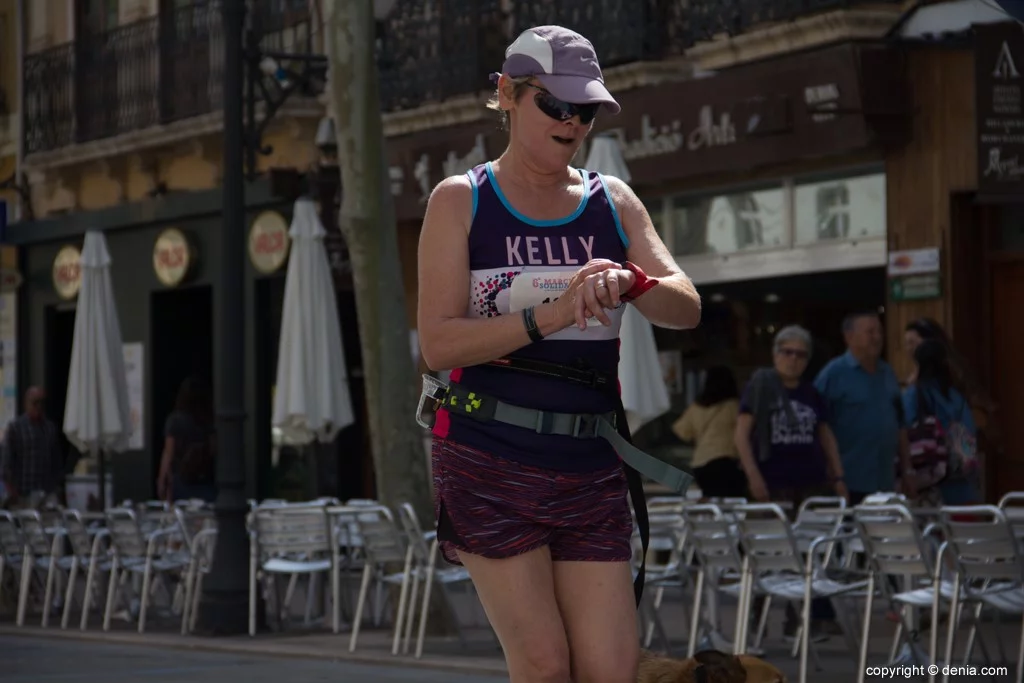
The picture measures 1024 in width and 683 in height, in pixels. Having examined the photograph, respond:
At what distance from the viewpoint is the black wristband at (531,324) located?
169 inches

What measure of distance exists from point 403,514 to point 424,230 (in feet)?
26.6

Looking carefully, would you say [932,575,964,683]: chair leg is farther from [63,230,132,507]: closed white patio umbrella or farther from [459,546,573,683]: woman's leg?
[63,230,132,507]: closed white patio umbrella

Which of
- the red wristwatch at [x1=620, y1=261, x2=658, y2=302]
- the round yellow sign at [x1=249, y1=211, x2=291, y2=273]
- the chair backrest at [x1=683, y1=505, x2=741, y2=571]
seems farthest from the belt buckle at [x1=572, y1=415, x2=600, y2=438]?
the round yellow sign at [x1=249, y1=211, x2=291, y2=273]

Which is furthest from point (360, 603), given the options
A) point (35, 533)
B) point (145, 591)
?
point (35, 533)

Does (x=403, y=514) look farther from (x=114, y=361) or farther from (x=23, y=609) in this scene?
(x=114, y=361)

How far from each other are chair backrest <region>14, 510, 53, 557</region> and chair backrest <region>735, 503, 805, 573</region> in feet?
23.6

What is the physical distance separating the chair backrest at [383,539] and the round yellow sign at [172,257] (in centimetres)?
1376

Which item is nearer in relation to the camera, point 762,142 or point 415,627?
point 415,627

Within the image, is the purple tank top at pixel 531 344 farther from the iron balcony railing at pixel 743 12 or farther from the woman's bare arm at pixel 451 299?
the iron balcony railing at pixel 743 12

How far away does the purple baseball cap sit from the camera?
4.45 metres

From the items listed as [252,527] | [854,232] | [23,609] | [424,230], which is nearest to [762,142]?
[854,232]

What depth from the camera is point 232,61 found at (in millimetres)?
14719

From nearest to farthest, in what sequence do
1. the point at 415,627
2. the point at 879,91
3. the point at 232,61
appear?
1. the point at 415,627
2. the point at 232,61
3. the point at 879,91

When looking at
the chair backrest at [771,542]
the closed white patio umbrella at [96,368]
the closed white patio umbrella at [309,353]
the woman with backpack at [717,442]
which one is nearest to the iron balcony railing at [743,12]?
the woman with backpack at [717,442]
